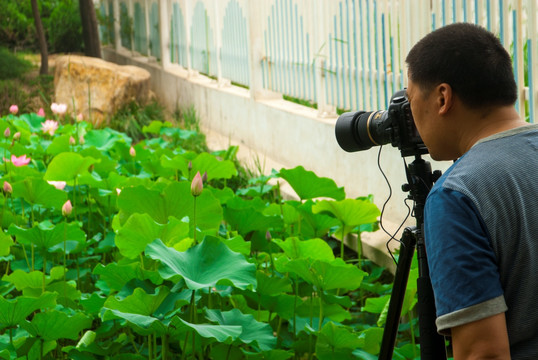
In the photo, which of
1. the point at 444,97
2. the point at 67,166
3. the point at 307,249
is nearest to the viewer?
the point at 444,97

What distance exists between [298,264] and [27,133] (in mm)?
3432

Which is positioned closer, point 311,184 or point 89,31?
point 311,184

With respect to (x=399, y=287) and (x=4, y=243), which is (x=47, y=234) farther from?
(x=399, y=287)

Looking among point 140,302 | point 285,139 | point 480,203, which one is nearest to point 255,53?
point 285,139

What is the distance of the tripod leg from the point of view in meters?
1.91

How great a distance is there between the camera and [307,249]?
2.67 m

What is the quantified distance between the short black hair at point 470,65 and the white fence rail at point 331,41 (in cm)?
188

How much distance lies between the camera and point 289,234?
3541 millimetres

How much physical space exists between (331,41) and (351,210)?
2.02 meters

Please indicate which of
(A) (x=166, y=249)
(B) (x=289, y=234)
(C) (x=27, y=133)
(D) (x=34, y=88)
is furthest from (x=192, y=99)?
(A) (x=166, y=249)

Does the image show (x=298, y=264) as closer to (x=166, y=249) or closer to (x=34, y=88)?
(x=166, y=249)

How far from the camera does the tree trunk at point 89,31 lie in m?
11.2

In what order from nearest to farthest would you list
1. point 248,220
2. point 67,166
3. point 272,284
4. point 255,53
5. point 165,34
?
point 272,284
point 248,220
point 67,166
point 255,53
point 165,34

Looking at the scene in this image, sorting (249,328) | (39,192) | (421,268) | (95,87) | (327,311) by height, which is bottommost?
(95,87)
